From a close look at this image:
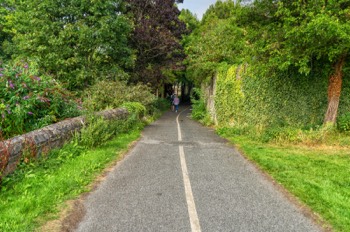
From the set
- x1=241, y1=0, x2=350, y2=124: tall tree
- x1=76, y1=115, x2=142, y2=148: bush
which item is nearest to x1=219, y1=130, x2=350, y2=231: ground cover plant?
x1=241, y1=0, x2=350, y2=124: tall tree

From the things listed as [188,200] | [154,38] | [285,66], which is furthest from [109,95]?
[188,200]

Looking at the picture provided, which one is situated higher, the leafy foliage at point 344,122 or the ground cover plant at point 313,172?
the leafy foliage at point 344,122

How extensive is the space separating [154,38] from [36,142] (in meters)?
20.0

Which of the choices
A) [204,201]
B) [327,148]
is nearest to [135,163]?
[204,201]

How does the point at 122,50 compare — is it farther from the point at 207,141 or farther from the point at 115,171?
the point at 115,171

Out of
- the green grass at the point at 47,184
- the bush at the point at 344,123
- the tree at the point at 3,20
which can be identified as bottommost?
the green grass at the point at 47,184

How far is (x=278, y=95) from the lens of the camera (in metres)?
13.4

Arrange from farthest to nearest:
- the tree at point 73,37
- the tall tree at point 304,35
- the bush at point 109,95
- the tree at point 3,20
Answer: the tree at point 3,20, the tree at point 73,37, the bush at point 109,95, the tall tree at point 304,35

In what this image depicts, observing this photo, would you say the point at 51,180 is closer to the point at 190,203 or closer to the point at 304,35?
the point at 190,203

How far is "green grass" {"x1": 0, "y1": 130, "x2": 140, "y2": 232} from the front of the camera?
4.55 metres

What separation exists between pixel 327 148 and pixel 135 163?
6783 millimetres

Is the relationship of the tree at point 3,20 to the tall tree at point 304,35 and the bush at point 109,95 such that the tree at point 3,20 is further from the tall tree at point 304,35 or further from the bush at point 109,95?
the tall tree at point 304,35

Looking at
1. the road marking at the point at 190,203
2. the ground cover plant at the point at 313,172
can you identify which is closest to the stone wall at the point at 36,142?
the road marking at the point at 190,203

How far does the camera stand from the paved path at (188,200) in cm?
461
